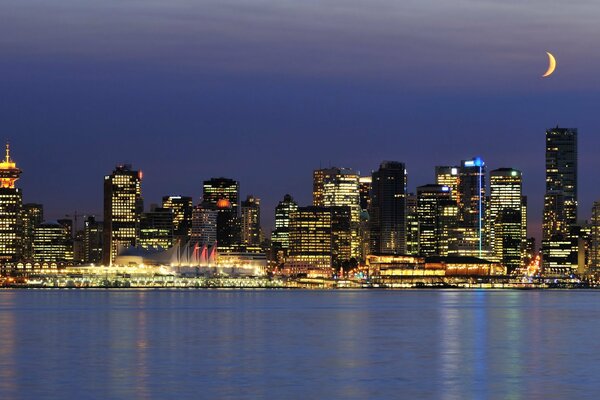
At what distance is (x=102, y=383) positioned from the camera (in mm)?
58719

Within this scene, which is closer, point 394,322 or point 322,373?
point 322,373

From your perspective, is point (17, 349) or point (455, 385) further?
point (17, 349)

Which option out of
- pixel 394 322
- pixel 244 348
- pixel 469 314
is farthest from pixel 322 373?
pixel 469 314

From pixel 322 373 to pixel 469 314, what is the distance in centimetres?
7714

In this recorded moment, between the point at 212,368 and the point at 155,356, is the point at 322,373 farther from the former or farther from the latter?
the point at 155,356

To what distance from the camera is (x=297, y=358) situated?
72.9 metres

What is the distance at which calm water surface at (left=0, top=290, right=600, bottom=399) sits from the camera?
56.8 meters

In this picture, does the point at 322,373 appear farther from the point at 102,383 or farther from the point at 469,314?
the point at 469,314

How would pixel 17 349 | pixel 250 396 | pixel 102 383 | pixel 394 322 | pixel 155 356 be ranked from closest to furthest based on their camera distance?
pixel 250 396
pixel 102 383
pixel 155 356
pixel 17 349
pixel 394 322

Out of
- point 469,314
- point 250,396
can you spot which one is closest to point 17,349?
point 250,396

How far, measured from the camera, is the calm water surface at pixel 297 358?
56.8 m

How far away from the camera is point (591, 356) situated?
75062 millimetres

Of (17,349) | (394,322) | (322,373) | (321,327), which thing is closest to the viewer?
(322,373)

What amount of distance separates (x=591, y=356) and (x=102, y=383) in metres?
29.9
